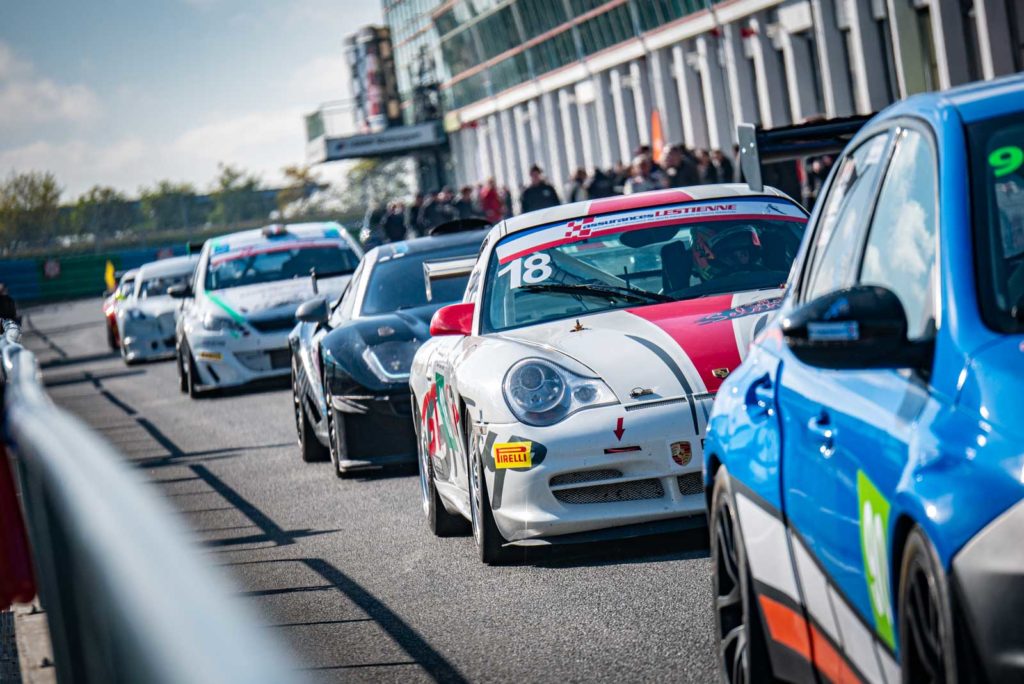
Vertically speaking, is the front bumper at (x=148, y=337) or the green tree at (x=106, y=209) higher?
the green tree at (x=106, y=209)

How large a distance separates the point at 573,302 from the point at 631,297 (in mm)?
258

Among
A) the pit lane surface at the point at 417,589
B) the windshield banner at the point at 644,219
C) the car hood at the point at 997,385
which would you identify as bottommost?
the pit lane surface at the point at 417,589

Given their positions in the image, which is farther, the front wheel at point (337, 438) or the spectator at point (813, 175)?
the spectator at point (813, 175)

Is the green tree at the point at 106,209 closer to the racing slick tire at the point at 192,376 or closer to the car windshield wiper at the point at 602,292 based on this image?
the racing slick tire at the point at 192,376

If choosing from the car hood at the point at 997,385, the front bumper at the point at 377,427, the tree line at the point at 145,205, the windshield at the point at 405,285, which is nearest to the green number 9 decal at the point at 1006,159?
the car hood at the point at 997,385

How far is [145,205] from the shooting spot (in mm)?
182375

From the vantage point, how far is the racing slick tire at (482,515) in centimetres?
771

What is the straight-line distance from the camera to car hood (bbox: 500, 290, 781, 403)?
7379mm

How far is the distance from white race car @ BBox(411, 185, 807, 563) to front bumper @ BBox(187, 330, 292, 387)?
32.8 ft

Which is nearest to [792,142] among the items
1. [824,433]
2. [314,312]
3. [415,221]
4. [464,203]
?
[824,433]

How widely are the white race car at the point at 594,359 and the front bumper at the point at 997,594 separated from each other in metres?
4.11

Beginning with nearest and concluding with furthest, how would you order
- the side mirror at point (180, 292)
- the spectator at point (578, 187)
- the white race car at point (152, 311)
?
1. the side mirror at point (180, 292)
2. the white race car at point (152, 311)
3. the spectator at point (578, 187)

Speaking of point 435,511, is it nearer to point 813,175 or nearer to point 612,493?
point 612,493

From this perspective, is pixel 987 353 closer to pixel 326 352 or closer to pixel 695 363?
pixel 695 363
